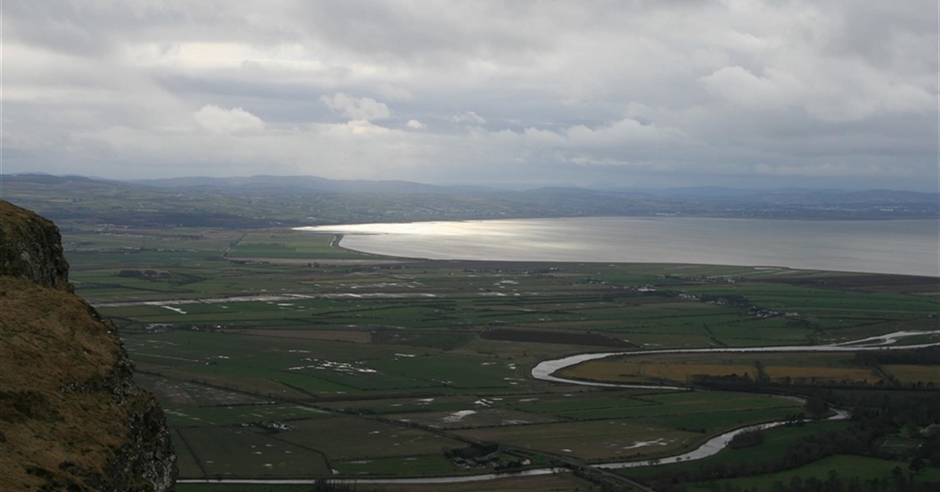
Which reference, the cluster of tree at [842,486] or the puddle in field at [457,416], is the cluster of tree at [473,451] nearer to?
the puddle in field at [457,416]

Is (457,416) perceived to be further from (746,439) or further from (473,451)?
(746,439)

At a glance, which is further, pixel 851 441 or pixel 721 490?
pixel 851 441

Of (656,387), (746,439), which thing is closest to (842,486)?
(746,439)

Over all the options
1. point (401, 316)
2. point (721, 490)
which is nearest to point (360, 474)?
point (721, 490)

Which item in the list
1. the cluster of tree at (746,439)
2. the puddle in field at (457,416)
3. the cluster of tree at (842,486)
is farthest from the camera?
the puddle in field at (457,416)

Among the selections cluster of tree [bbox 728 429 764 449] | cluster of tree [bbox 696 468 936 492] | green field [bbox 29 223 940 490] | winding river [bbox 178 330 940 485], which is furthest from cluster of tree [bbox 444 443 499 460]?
cluster of tree [bbox 728 429 764 449]

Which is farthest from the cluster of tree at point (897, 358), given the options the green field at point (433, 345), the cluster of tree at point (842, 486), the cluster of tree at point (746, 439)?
the cluster of tree at point (842, 486)

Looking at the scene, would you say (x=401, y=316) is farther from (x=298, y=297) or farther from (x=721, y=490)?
(x=721, y=490)

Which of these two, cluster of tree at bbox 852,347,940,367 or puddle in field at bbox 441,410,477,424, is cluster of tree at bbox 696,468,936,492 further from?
cluster of tree at bbox 852,347,940,367
